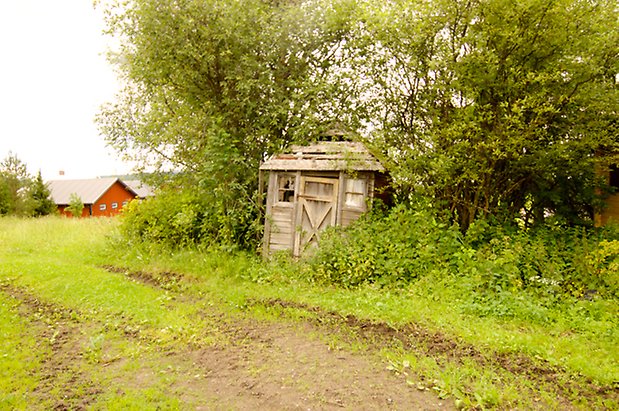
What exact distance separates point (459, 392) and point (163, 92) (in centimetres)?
1203

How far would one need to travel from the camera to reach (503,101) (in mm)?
8281

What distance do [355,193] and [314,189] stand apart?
43.3 inches

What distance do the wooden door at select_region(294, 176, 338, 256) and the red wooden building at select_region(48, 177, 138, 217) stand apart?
1527 inches

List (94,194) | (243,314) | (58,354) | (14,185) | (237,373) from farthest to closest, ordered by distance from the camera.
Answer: (94,194)
(14,185)
(243,314)
(58,354)
(237,373)

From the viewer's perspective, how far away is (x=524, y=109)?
8.11 metres

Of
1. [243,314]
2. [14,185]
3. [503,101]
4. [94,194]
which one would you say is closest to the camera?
[243,314]

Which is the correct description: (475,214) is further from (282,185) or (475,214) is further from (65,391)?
(65,391)

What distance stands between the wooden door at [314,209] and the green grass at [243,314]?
Answer: 3.05ft

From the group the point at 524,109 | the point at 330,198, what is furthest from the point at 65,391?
the point at 524,109

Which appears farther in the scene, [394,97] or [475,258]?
[394,97]

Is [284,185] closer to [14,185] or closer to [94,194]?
[14,185]

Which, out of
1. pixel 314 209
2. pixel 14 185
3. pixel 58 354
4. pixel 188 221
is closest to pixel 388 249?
pixel 314 209

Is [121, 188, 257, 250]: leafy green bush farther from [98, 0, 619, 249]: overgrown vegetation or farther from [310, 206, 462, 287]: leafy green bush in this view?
[310, 206, 462, 287]: leafy green bush

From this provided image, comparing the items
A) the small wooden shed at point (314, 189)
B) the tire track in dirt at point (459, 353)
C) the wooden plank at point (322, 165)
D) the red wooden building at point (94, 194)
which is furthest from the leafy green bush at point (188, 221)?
the red wooden building at point (94, 194)
